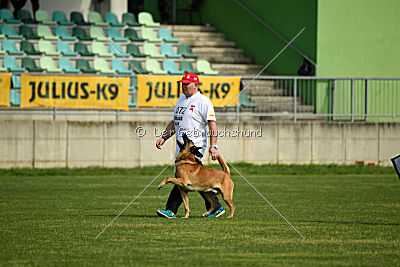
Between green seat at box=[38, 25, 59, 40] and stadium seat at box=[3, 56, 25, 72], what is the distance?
231 cm

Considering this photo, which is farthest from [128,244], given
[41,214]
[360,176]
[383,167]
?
[383,167]

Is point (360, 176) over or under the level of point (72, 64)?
under

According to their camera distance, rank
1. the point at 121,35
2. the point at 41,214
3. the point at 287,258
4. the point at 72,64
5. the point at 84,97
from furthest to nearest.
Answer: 1. the point at 121,35
2. the point at 72,64
3. the point at 84,97
4. the point at 41,214
5. the point at 287,258

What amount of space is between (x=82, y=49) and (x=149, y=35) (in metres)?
3.12

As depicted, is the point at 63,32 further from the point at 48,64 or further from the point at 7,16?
the point at 48,64

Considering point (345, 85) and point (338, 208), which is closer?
point (338, 208)

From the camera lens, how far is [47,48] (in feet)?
82.8

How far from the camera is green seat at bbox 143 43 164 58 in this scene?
26531 millimetres

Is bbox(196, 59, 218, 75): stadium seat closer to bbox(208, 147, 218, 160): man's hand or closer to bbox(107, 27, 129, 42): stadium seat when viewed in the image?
bbox(107, 27, 129, 42): stadium seat

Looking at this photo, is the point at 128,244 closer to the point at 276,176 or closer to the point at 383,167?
the point at 276,176

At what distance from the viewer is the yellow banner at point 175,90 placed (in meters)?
21.8

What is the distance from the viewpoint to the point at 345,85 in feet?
76.9

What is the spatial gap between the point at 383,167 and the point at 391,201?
8783mm

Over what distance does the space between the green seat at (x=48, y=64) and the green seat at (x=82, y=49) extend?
4.07 feet
